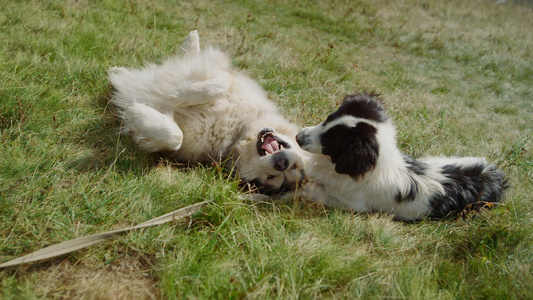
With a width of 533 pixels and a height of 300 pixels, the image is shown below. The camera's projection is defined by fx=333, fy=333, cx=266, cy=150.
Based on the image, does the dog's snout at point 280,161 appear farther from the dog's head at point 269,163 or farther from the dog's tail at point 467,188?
the dog's tail at point 467,188

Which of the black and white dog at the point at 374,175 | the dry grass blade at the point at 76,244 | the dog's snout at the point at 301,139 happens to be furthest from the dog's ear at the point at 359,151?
the dry grass blade at the point at 76,244

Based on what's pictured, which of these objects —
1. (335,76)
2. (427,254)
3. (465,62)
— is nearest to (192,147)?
(427,254)

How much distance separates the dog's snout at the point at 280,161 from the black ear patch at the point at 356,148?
481 millimetres

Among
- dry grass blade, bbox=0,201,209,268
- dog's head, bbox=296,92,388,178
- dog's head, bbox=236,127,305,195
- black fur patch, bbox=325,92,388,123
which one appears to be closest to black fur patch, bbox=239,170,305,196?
dog's head, bbox=236,127,305,195

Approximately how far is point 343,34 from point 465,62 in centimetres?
332

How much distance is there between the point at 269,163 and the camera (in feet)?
10.4

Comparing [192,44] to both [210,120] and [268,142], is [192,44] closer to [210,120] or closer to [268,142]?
[210,120]

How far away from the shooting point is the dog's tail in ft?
10.7

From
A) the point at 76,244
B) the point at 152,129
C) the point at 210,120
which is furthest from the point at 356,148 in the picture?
the point at 76,244

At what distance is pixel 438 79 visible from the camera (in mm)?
7625

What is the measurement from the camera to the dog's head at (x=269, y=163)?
319 cm

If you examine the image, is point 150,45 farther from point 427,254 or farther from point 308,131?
point 427,254

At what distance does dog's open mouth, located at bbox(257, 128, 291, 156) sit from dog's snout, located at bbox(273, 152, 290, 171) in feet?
0.29

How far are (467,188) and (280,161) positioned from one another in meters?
1.90
